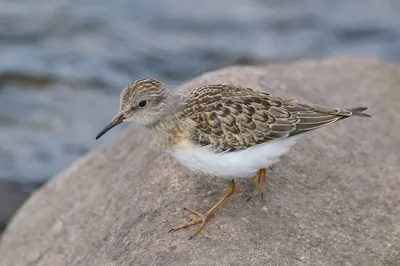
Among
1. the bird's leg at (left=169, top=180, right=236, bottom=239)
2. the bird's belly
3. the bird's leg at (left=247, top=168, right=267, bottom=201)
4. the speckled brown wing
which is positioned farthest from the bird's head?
the bird's leg at (left=247, top=168, right=267, bottom=201)

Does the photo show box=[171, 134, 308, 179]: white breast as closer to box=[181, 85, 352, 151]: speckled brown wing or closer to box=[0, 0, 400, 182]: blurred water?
box=[181, 85, 352, 151]: speckled brown wing

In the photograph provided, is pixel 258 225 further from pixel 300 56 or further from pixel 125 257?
pixel 300 56

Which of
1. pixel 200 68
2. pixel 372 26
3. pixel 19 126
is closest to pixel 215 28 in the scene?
pixel 200 68

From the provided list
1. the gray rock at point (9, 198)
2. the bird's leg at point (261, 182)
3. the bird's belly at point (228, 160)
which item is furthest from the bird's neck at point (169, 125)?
the gray rock at point (9, 198)

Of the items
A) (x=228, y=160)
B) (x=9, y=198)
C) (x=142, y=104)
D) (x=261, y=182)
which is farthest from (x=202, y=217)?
(x=9, y=198)

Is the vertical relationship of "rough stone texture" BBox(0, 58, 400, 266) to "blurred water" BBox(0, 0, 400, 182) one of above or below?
above
